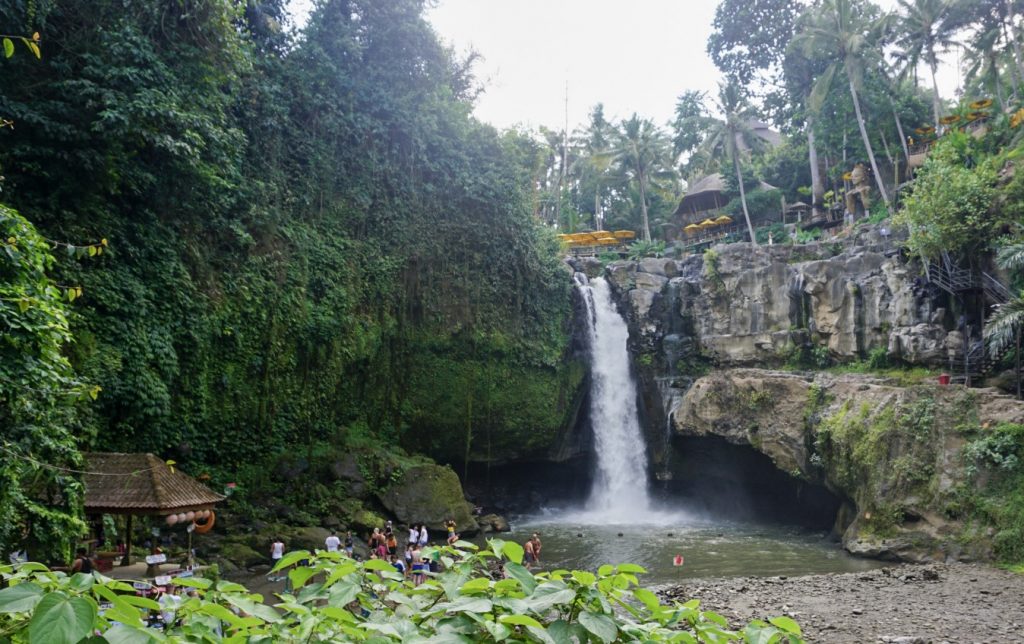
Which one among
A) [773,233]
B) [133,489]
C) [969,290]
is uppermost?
[773,233]

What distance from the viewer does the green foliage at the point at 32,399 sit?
23.6 ft

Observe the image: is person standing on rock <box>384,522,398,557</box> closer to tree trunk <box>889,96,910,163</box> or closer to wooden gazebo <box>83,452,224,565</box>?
wooden gazebo <box>83,452,224,565</box>

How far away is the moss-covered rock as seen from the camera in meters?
19.1

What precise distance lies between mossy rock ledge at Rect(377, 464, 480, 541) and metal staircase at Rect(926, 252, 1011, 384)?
14.8m

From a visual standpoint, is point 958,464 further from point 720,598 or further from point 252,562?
point 252,562

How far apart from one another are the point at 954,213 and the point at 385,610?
2325 cm

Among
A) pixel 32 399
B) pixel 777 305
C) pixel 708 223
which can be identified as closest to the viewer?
pixel 32 399

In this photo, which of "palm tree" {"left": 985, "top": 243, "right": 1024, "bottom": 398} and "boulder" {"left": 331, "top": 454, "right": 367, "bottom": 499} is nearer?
"palm tree" {"left": 985, "top": 243, "right": 1024, "bottom": 398}

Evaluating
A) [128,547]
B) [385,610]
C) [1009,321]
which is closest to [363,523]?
[128,547]

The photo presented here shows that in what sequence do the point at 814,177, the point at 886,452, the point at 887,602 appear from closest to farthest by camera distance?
the point at 887,602 → the point at 886,452 → the point at 814,177

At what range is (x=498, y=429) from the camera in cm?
2391

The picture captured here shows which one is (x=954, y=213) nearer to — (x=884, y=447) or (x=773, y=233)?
(x=884, y=447)

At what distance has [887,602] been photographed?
12.5 meters

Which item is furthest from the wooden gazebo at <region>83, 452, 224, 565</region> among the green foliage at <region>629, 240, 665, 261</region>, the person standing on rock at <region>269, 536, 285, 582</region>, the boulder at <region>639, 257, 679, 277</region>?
the green foliage at <region>629, 240, 665, 261</region>
